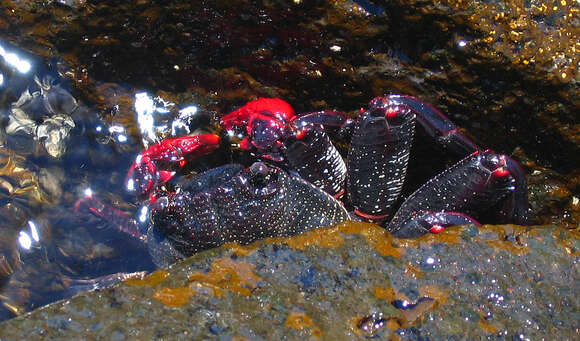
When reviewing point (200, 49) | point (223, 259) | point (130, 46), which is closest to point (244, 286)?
point (223, 259)

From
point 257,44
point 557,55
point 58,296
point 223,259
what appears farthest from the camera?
point 58,296

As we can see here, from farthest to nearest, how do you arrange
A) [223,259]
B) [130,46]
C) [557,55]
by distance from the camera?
[130,46], [557,55], [223,259]

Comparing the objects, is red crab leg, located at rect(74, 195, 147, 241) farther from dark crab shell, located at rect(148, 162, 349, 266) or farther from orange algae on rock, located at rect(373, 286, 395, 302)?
orange algae on rock, located at rect(373, 286, 395, 302)

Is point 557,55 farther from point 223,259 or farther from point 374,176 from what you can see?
point 223,259

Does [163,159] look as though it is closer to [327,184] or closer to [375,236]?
[327,184]

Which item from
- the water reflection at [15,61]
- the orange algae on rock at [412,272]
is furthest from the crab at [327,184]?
the water reflection at [15,61]

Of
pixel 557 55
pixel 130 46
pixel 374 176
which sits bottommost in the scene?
pixel 374 176

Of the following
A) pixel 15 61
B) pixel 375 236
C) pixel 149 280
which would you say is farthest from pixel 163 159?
pixel 375 236

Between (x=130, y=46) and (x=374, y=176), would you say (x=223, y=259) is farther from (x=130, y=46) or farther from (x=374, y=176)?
(x=130, y=46)

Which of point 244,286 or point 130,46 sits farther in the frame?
point 130,46

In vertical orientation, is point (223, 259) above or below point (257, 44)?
below
